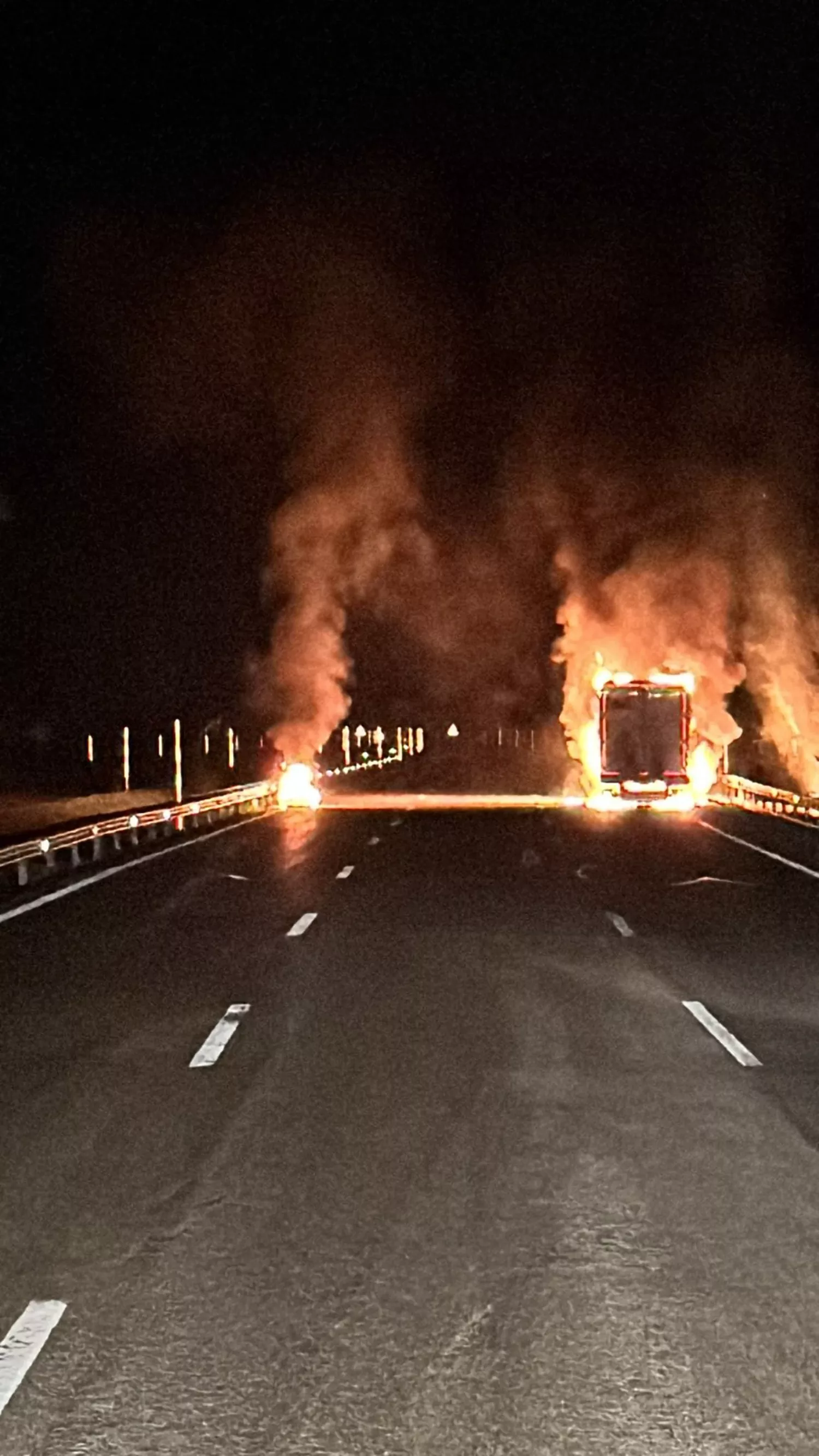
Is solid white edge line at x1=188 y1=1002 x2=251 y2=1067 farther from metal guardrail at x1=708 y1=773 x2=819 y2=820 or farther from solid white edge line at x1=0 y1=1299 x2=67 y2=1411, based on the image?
metal guardrail at x1=708 y1=773 x2=819 y2=820

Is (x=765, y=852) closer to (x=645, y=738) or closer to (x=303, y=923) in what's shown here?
(x=303, y=923)

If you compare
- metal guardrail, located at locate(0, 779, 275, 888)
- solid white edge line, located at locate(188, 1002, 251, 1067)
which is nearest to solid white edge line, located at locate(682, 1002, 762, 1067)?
solid white edge line, located at locate(188, 1002, 251, 1067)

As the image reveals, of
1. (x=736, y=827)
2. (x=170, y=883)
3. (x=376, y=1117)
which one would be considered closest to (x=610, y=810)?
(x=736, y=827)

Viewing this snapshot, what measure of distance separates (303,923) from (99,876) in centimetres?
686

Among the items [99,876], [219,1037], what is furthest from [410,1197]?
[99,876]

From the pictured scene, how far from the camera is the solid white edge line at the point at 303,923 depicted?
708 inches

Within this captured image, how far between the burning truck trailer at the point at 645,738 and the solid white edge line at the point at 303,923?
76.3ft

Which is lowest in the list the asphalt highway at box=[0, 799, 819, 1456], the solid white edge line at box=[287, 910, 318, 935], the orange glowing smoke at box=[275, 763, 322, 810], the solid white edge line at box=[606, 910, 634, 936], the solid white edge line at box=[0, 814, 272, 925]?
the asphalt highway at box=[0, 799, 819, 1456]

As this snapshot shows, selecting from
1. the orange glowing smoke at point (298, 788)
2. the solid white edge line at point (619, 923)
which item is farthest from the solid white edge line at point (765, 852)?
the orange glowing smoke at point (298, 788)

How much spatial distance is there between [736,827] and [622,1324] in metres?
31.4

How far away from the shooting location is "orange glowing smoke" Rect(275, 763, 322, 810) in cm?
4862

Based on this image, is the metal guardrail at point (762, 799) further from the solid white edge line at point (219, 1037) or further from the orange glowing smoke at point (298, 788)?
the solid white edge line at point (219, 1037)

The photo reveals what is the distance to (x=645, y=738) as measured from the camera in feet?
140

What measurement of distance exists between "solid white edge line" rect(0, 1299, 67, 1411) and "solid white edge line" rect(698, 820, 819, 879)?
63.9 ft
